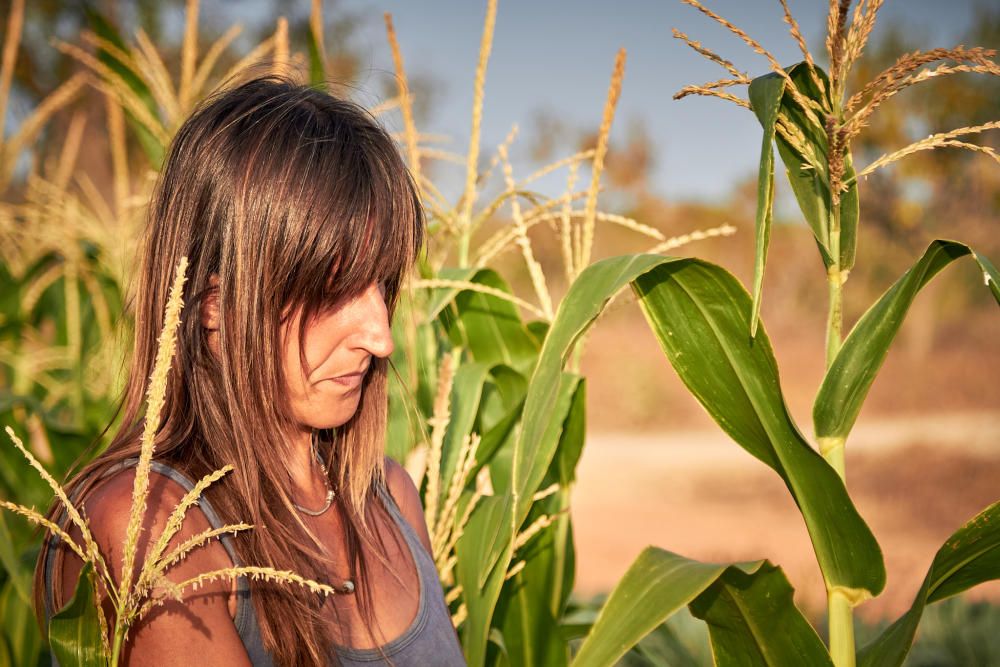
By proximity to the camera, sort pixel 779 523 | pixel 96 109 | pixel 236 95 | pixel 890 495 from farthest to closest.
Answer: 1. pixel 96 109
2. pixel 890 495
3. pixel 779 523
4. pixel 236 95

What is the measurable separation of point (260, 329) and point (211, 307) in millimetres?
85

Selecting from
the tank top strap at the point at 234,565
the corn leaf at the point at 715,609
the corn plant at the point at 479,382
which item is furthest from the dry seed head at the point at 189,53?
the corn leaf at the point at 715,609

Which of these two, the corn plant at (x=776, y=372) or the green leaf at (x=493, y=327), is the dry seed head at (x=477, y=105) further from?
the corn plant at (x=776, y=372)

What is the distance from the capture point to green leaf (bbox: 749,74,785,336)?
947 millimetres

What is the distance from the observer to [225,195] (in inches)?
39.8

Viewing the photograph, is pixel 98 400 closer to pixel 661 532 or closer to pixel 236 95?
pixel 236 95

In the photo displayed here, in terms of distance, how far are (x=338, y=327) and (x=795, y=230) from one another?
Answer: 52.4 feet

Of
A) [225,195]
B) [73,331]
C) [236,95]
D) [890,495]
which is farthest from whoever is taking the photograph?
[890,495]

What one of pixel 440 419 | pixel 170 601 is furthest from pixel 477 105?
pixel 170 601

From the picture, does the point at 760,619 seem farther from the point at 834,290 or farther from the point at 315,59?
the point at 315,59

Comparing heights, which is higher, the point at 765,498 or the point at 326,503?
the point at 326,503

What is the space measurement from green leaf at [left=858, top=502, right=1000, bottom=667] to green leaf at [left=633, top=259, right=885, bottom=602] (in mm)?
53

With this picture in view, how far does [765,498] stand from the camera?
677 centimetres

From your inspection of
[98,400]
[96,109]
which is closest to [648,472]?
[98,400]
